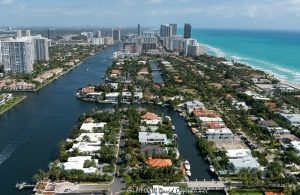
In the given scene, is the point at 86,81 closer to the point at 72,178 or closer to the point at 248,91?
the point at 248,91

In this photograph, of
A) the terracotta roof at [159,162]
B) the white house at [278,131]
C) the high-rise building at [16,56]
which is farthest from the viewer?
the high-rise building at [16,56]

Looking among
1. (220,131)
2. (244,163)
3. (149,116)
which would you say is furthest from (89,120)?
(244,163)

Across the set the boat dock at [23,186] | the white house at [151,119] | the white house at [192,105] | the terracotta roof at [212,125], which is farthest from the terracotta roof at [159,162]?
the white house at [192,105]

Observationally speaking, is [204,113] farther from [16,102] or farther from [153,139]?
[16,102]

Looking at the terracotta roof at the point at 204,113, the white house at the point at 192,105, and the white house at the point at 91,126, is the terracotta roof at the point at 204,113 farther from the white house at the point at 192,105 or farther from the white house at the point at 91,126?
the white house at the point at 91,126

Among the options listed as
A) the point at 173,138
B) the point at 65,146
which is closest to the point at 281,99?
the point at 173,138

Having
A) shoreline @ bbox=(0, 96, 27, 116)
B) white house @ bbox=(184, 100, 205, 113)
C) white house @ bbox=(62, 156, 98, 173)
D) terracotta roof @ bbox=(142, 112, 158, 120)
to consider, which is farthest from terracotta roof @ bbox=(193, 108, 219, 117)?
shoreline @ bbox=(0, 96, 27, 116)
